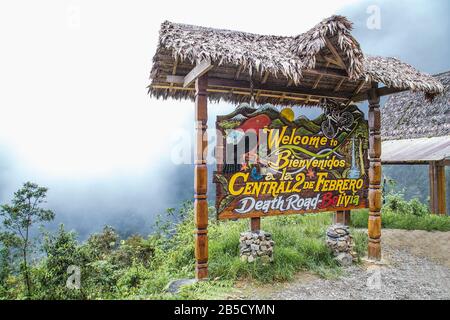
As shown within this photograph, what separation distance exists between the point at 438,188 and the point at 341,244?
6.72 meters

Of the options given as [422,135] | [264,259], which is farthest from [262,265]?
[422,135]

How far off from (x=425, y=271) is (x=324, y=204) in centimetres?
213

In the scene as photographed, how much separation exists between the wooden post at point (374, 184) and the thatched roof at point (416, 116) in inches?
181

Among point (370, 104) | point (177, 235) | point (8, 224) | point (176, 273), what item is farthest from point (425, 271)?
point (8, 224)

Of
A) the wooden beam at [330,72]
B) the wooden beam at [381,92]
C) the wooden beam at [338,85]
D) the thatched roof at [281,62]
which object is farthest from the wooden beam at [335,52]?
the wooden beam at [381,92]

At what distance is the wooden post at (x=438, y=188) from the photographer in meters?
10.6

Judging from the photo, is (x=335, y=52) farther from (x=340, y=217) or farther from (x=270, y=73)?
(x=340, y=217)

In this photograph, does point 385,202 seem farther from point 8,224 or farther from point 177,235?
point 8,224

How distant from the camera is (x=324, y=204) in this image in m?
5.83

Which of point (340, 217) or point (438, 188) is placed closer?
point (340, 217)

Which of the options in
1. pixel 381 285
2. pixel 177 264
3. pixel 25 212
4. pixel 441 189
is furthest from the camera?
pixel 441 189

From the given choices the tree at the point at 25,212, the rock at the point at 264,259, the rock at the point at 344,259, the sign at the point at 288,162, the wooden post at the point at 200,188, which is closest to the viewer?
the wooden post at the point at 200,188

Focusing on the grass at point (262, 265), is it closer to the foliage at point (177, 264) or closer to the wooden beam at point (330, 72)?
the foliage at point (177, 264)

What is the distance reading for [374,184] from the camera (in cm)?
604
